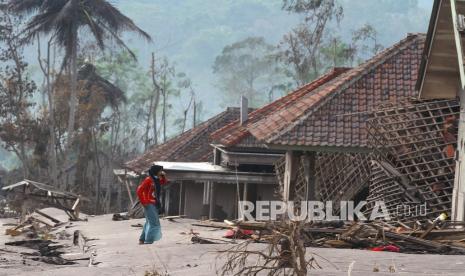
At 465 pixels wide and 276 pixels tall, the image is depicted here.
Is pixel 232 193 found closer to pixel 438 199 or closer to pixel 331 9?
pixel 438 199

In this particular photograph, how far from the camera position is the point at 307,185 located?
74.9 ft

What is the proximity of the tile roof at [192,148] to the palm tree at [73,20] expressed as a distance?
11.0 meters

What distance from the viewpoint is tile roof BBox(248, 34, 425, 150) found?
2238 cm

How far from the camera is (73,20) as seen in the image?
165 ft

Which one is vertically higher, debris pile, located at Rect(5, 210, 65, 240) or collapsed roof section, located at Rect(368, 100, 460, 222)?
collapsed roof section, located at Rect(368, 100, 460, 222)

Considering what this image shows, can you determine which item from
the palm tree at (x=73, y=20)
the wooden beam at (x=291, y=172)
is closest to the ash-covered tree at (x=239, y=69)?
the palm tree at (x=73, y=20)

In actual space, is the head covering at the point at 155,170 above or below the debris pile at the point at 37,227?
above

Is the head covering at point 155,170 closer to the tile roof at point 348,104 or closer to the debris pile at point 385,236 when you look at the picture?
the debris pile at point 385,236

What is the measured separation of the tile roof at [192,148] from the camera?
126ft

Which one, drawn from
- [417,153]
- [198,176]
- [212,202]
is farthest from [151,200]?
[212,202]

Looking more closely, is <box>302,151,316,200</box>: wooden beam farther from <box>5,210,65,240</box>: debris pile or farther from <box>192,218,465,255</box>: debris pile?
<box>5,210,65,240</box>: debris pile

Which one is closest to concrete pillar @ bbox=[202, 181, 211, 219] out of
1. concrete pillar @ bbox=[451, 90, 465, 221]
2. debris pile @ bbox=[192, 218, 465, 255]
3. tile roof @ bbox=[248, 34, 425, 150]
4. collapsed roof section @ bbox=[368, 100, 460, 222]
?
tile roof @ bbox=[248, 34, 425, 150]

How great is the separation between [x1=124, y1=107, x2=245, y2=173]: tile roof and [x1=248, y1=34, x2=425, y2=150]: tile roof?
13415 mm

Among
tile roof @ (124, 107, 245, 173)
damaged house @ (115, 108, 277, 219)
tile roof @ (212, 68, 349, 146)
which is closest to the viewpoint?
tile roof @ (212, 68, 349, 146)
